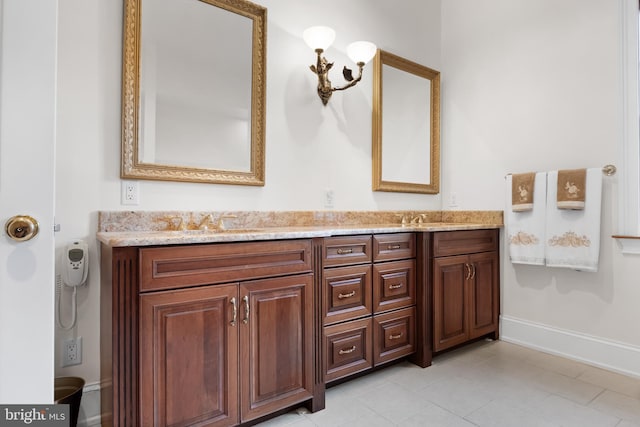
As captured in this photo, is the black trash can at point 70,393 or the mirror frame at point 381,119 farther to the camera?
the mirror frame at point 381,119

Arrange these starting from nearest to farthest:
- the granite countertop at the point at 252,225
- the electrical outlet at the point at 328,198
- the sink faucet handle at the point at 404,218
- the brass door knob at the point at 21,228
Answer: the brass door knob at the point at 21,228 → the granite countertop at the point at 252,225 → the electrical outlet at the point at 328,198 → the sink faucet handle at the point at 404,218

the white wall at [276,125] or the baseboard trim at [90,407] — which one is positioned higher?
the white wall at [276,125]

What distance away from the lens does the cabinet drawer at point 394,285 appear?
6.98 ft

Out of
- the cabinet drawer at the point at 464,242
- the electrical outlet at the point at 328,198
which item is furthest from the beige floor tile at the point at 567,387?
the electrical outlet at the point at 328,198

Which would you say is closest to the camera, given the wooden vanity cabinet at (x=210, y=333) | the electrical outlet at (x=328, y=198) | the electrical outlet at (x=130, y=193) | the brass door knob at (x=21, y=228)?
the brass door knob at (x=21, y=228)

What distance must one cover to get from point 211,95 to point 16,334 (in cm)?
153

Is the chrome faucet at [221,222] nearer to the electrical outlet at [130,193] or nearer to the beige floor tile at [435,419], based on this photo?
the electrical outlet at [130,193]

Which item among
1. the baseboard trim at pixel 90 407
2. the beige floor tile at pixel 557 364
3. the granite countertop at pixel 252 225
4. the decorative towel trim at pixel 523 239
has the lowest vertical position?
the beige floor tile at pixel 557 364

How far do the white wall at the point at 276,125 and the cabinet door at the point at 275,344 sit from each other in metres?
0.67

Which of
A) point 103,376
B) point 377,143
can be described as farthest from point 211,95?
point 103,376

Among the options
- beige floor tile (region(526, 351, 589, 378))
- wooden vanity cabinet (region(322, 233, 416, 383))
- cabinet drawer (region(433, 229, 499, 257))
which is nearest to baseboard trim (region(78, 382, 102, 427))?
wooden vanity cabinet (region(322, 233, 416, 383))

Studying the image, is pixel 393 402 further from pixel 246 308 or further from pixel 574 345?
pixel 574 345

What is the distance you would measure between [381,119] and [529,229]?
4.54ft

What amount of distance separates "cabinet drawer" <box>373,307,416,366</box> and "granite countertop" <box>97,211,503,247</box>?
539 mm
